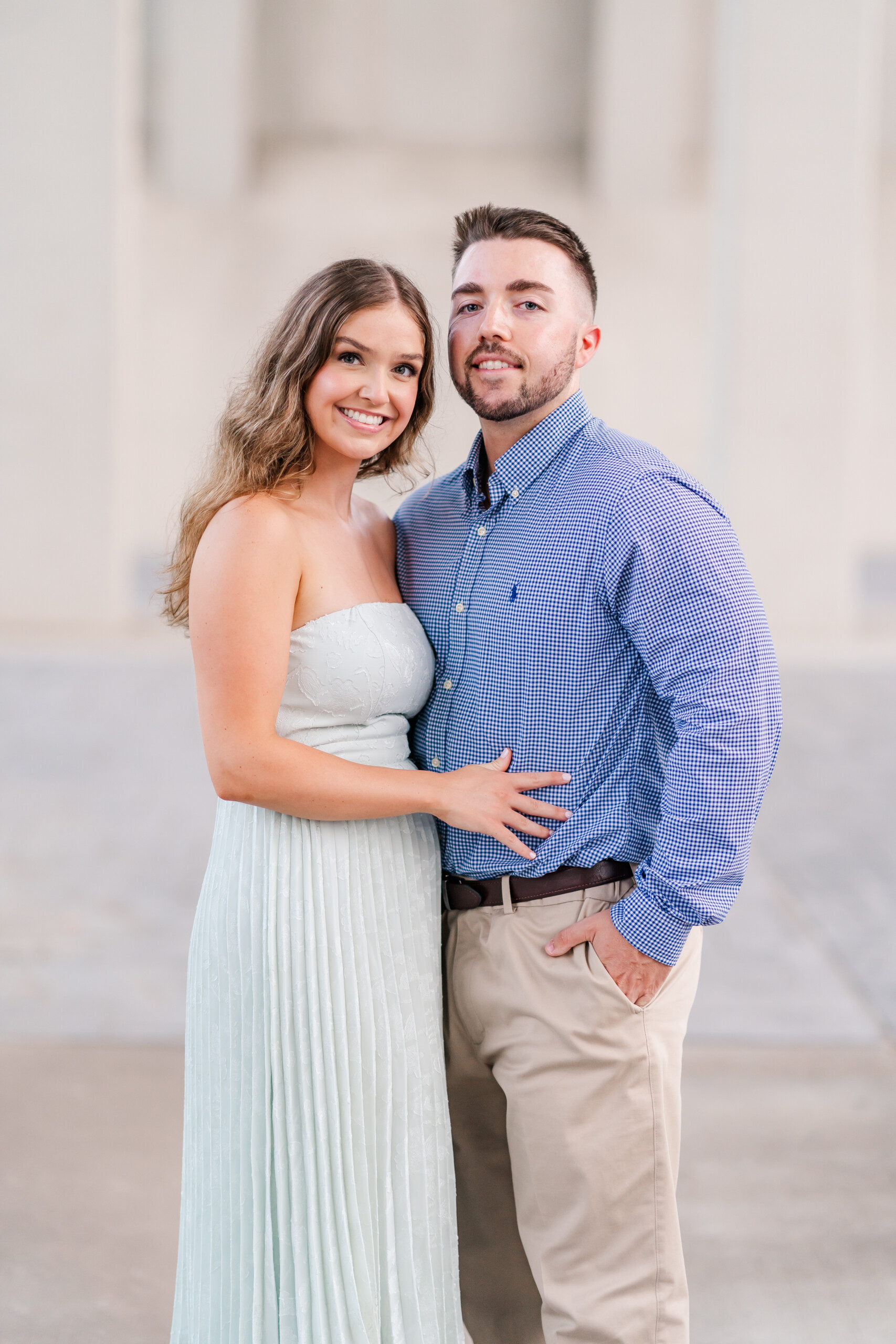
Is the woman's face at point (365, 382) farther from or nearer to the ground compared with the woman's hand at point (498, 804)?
farther from the ground

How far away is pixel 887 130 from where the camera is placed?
17766 millimetres

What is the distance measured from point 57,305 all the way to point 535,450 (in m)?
10.6

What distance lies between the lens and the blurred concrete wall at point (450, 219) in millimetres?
11547

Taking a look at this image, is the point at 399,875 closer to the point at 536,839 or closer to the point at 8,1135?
the point at 536,839

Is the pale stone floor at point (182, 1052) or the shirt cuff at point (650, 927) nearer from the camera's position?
the shirt cuff at point (650, 927)

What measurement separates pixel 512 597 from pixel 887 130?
1812cm

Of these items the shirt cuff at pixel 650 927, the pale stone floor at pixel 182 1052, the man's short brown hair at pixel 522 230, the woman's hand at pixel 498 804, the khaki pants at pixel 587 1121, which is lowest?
the pale stone floor at pixel 182 1052

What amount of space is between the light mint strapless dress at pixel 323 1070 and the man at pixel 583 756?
0.12m

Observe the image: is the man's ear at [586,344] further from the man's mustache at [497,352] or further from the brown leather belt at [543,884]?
the brown leather belt at [543,884]

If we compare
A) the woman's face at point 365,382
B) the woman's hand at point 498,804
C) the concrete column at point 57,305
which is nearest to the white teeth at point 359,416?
the woman's face at point 365,382

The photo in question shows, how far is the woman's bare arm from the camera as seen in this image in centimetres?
202

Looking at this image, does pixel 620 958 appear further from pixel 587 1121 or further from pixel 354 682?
pixel 354 682

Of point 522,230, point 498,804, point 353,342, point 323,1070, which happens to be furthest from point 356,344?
point 323,1070

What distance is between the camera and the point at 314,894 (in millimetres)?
2098
